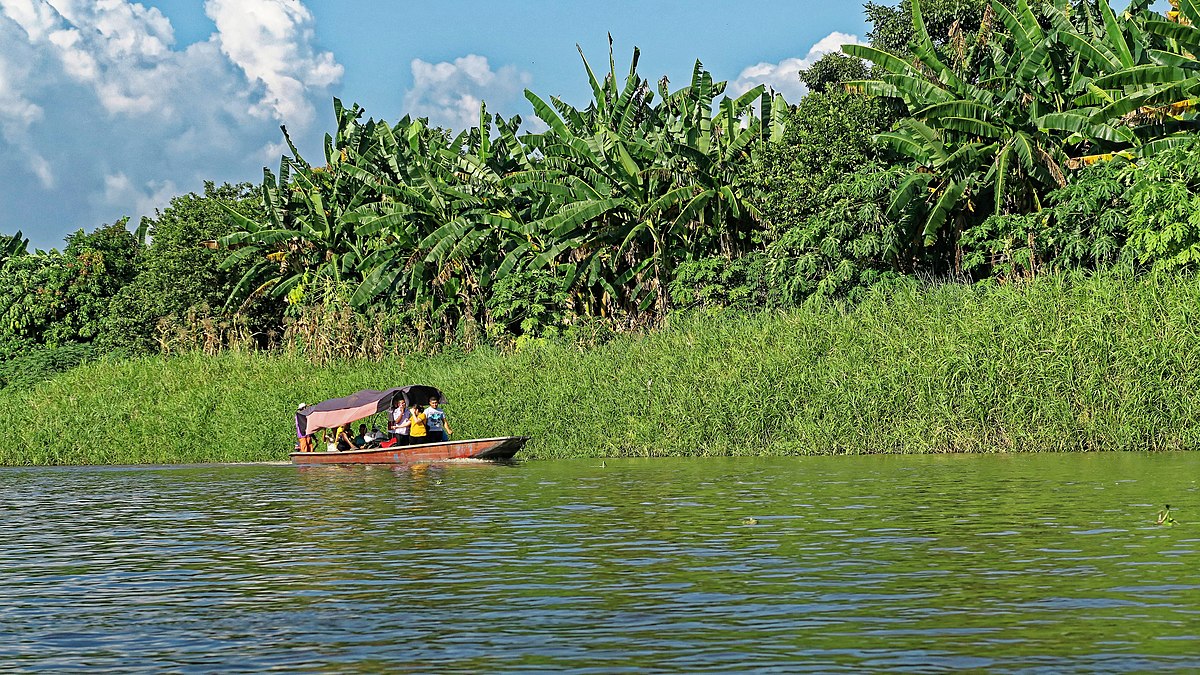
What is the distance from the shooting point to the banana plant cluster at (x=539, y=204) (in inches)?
1257

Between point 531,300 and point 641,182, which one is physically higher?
point 641,182

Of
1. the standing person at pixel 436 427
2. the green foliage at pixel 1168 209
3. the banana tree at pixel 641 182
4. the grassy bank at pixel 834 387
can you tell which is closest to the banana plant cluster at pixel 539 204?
the banana tree at pixel 641 182

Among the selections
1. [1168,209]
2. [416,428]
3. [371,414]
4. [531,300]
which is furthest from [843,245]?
[371,414]

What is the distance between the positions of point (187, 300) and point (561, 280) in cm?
1254

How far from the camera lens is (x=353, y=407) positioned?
27.1 metres

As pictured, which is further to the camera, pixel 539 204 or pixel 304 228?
pixel 304 228

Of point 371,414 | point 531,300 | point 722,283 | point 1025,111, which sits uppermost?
point 1025,111

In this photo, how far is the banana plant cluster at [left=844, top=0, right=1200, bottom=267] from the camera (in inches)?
1060

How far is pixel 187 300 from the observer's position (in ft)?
133

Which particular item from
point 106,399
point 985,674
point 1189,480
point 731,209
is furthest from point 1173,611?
point 106,399

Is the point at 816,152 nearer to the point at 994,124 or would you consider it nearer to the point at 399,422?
the point at 994,124

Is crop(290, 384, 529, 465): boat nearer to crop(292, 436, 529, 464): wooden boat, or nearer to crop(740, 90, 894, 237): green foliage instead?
crop(292, 436, 529, 464): wooden boat

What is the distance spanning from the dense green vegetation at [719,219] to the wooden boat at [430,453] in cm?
174

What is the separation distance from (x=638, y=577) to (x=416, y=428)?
16.6m
